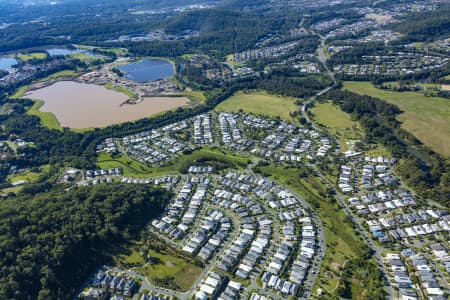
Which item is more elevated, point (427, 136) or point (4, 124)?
point (427, 136)

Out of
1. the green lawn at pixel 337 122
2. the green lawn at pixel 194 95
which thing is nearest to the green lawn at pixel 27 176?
the green lawn at pixel 194 95

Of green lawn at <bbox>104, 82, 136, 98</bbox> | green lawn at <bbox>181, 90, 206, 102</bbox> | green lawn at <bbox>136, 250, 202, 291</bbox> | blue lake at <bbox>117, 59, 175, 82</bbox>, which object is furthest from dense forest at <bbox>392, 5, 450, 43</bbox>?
green lawn at <bbox>136, 250, 202, 291</bbox>

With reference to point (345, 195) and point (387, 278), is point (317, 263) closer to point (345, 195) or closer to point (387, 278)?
point (387, 278)

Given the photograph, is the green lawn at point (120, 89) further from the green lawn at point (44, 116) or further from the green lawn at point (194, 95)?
the green lawn at point (44, 116)

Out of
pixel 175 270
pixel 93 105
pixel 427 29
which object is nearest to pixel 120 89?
pixel 93 105

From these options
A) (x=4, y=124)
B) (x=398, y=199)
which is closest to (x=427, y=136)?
(x=398, y=199)
